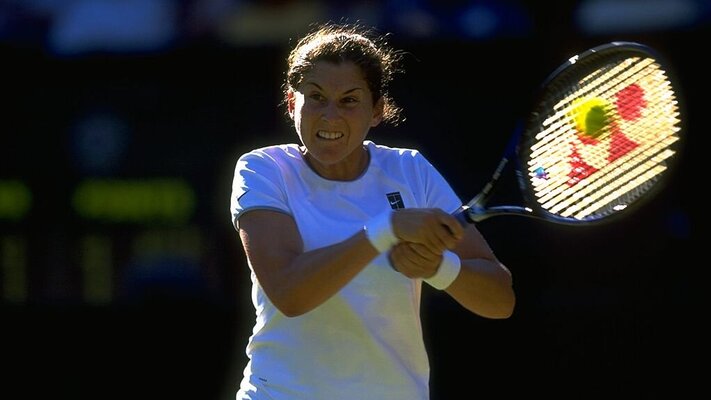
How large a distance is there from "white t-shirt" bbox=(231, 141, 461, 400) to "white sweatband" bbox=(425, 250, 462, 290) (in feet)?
0.27

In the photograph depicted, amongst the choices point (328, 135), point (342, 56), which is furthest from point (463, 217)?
point (342, 56)

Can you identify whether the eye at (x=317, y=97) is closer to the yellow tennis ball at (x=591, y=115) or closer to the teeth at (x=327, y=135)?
the teeth at (x=327, y=135)

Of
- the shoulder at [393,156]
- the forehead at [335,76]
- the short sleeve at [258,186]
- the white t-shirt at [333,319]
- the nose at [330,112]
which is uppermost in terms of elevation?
the forehead at [335,76]

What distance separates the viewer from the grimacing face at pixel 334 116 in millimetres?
3170

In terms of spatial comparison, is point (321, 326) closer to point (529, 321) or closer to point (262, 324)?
point (262, 324)

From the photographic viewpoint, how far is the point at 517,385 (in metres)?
5.02

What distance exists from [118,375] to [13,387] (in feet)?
1.22

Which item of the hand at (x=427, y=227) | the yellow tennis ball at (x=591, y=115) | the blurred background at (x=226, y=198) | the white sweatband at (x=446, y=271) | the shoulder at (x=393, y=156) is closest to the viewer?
the hand at (x=427, y=227)

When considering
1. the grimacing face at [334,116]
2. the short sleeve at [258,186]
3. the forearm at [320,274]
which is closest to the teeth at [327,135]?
the grimacing face at [334,116]

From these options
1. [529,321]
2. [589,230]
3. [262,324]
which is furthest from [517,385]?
[262,324]

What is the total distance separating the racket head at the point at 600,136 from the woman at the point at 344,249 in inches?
7.7

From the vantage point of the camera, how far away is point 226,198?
16.6 feet

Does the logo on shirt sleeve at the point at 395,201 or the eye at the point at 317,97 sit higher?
the eye at the point at 317,97

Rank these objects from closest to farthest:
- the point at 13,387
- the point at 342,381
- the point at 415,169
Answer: the point at 342,381, the point at 415,169, the point at 13,387
